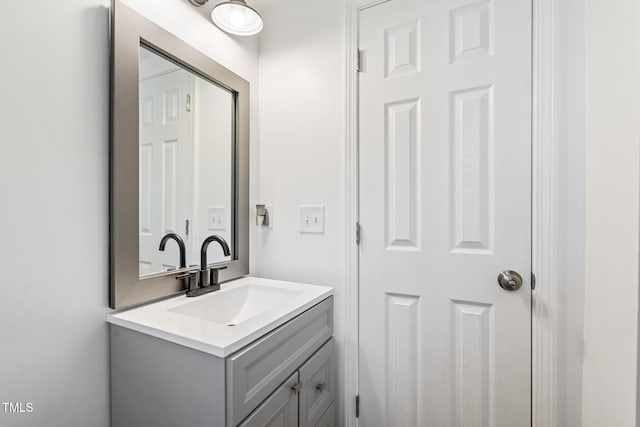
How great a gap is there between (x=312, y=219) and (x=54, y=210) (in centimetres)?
92

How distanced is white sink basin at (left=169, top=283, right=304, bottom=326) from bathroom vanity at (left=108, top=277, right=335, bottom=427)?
1cm

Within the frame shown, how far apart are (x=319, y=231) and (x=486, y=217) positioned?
2.30 ft

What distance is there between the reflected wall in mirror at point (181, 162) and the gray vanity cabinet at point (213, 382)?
0.31m

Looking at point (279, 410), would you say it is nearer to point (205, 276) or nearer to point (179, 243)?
point (205, 276)

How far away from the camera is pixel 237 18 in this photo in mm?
1232

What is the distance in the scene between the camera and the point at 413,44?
47.3 inches

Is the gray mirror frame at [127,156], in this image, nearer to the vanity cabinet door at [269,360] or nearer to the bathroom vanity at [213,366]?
the bathroom vanity at [213,366]

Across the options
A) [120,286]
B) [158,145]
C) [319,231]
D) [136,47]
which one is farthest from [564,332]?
[136,47]

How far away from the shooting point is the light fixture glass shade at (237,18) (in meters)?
1.21

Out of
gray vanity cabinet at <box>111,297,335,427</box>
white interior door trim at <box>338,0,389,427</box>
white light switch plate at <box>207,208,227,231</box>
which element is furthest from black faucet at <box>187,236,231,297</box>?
white interior door trim at <box>338,0,389,427</box>

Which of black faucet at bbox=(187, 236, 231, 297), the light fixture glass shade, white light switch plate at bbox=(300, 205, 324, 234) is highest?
the light fixture glass shade

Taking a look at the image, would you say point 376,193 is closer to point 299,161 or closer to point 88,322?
point 299,161

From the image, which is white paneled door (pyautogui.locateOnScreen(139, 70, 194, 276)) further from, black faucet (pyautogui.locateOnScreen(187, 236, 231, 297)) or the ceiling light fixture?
the ceiling light fixture

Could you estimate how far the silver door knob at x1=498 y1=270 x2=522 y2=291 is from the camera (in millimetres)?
1038
